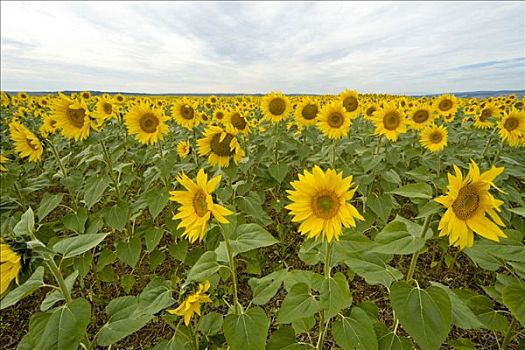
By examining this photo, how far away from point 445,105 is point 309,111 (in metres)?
4.35

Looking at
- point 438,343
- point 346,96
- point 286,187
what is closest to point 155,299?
point 438,343

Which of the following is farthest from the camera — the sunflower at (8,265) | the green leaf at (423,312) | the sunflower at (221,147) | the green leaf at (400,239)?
the sunflower at (221,147)

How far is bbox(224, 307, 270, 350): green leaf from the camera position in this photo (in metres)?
→ 1.75

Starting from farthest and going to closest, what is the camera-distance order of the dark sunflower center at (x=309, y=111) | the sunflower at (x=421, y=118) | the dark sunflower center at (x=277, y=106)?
the sunflower at (x=421, y=118) → the dark sunflower center at (x=277, y=106) → the dark sunflower center at (x=309, y=111)

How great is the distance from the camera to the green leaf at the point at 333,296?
1.61 metres

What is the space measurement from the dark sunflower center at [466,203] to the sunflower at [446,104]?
22.0 ft

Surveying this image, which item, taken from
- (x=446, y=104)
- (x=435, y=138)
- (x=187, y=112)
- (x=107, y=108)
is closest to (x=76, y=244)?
(x=107, y=108)

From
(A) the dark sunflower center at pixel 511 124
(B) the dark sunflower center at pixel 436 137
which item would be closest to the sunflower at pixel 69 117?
(B) the dark sunflower center at pixel 436 137

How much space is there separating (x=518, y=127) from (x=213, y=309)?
563cm

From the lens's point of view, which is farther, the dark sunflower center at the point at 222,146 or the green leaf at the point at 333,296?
the dark sunflower center at the point at 222,146

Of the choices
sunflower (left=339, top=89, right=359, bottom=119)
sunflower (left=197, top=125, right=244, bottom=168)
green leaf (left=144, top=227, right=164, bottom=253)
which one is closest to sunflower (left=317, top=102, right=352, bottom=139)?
sunflower (left=339, top=89, right=359, bottom=119)

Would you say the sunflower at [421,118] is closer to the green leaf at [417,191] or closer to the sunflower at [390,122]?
the sunflower at [390,122]

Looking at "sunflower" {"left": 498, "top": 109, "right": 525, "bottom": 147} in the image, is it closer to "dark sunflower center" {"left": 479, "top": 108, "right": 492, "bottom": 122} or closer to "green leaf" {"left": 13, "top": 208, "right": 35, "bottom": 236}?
"dark sunflower center" {"left": 479, "top": 108, "right": 492, "bottom": 122}

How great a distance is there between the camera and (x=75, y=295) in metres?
3.89
